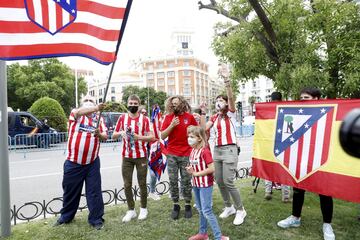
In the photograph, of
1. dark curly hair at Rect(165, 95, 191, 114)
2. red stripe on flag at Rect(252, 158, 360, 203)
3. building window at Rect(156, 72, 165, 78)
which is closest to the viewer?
red stripe on flag at Rect(252, 158, 360, 203)

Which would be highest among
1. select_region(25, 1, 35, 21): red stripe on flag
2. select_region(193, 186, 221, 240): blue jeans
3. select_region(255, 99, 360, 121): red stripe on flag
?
select_region(25, 1, 35, 21): red stripe on flag

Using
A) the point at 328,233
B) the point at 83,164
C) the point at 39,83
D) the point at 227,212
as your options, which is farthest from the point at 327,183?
the point at 39,83

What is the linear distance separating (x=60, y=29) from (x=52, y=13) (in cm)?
19

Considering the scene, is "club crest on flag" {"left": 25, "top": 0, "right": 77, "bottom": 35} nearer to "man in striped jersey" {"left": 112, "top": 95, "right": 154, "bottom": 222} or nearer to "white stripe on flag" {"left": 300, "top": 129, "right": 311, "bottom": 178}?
"man in striped jersey" {"left": 112, "top": 95, "right": 154, "bottom": 222}

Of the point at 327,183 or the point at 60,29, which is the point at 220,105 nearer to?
the point at 327,183

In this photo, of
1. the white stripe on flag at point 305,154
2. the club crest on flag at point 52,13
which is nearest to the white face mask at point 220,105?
the white stripe on flag at point 305,154

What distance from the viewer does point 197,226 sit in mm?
→ 4672

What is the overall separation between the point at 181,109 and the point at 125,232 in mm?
1940

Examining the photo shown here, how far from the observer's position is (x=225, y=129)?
4.83 metres

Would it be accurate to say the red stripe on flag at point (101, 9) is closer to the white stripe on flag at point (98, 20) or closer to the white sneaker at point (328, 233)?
the white stripe on flag at point (98, 20)

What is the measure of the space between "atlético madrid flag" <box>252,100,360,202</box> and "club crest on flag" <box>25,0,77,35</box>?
304 centimetres

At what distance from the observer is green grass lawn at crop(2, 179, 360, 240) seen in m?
4.36

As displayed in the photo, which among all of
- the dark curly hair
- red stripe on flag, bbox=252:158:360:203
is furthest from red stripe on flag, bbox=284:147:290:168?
the dark curly hair

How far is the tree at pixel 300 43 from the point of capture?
16.4ft
